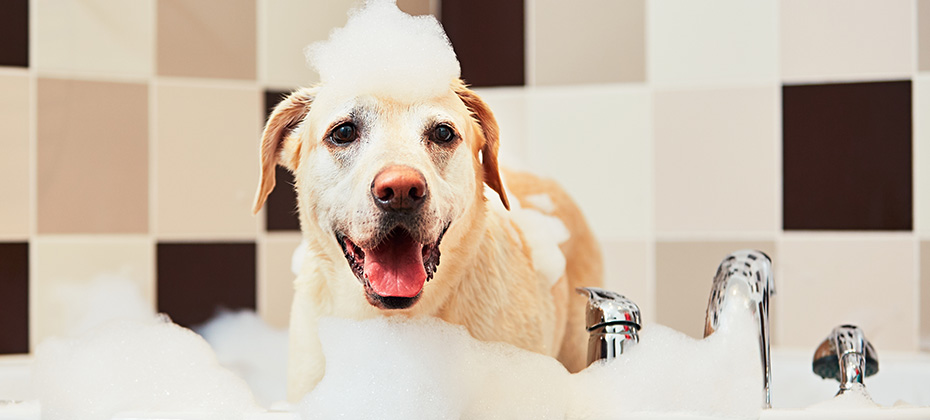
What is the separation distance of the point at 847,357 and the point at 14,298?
160 cm

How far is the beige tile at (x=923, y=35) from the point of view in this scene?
1.58m

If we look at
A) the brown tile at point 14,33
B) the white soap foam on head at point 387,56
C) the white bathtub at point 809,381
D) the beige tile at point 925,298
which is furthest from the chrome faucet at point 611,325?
the brown tile at point 14,33

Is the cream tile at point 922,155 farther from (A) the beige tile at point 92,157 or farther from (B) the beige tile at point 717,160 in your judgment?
(A) the beige tile at point 92,157

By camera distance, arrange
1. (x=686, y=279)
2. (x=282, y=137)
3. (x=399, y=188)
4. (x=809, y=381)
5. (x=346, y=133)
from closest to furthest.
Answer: (x=399, y=188) → (x=346, y=133) → (x=282, y=137) → (x=809, y=381) → (x=686, y=279)

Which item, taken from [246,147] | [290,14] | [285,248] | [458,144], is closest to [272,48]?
[290,14]

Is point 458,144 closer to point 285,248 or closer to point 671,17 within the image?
point 285,248

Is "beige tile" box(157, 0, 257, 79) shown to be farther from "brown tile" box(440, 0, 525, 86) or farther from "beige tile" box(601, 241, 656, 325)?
"beige tile" box(601, 241, 656, 325)

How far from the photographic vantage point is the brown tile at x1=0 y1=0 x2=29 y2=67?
147cm

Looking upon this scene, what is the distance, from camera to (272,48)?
65.2 inches

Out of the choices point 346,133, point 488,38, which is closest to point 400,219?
point 346,133

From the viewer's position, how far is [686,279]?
1694mm

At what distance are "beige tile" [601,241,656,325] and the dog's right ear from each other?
1.03 meters

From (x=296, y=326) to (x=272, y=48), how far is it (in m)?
0.90

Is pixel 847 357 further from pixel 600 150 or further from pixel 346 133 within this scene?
pixel 600 150
